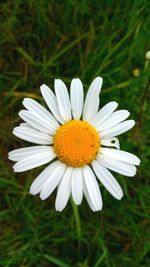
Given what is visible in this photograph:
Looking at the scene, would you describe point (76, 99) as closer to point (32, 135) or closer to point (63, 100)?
point (63, 100)

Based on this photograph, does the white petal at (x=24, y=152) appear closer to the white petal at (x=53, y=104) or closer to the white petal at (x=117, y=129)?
the white petal at (x=53, y=104)

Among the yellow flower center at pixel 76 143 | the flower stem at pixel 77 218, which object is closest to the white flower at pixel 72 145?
the yellow flower center at pixel 76 143

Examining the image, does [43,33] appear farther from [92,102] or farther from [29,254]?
[29,254]

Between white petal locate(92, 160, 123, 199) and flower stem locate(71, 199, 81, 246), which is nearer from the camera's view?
white petal locate(92, 160, 123, 199)

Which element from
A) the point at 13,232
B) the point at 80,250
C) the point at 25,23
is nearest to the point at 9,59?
the point at 25,23

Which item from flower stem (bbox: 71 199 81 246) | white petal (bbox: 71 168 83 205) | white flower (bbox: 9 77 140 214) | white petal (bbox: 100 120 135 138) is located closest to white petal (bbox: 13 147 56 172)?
white flower (bbox: 9 77 140 214)

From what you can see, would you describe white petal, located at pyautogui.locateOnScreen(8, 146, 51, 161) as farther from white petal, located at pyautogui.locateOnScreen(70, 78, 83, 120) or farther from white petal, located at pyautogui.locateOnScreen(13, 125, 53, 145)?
white petal, located at pyautogui.locateOnScreen(70, 78, 83, 120)
